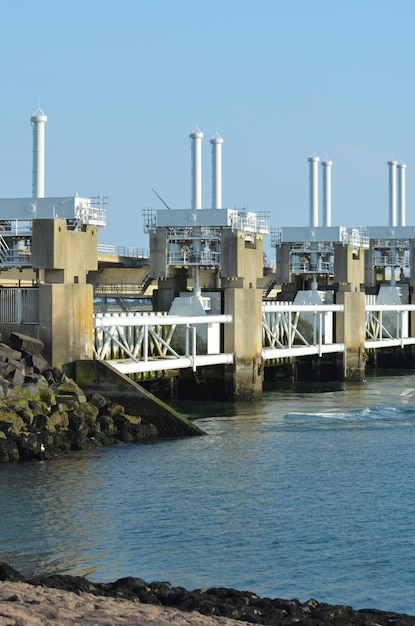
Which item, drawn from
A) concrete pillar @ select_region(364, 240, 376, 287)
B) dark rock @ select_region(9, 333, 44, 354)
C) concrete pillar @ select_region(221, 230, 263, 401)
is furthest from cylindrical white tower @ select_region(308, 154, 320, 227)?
dark rock @ select_region(9, 333, 44, 354)

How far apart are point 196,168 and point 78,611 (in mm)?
38632

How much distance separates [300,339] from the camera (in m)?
59.9

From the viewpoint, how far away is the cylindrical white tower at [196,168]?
5119cm

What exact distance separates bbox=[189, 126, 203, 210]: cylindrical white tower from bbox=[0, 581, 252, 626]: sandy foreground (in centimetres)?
3689

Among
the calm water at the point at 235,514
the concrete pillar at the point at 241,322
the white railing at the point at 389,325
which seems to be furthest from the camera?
the white railing at the point at 389,325

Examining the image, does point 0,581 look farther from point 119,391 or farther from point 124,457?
point 119,391

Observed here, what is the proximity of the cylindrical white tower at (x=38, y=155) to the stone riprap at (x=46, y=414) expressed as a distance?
693 cm

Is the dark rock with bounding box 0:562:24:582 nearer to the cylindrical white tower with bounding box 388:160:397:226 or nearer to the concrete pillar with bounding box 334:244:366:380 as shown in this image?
the concrete pillar with bounding box 334:244:366:380

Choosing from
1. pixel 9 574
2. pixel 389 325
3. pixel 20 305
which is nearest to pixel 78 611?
pixel 9 574

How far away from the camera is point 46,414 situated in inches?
1240

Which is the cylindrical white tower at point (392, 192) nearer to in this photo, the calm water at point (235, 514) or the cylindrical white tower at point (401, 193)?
the cylindrical white tower at point (401, 193)

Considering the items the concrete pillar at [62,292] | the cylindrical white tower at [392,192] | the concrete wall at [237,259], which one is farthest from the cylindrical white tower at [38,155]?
the cylindrical white tower at [392,192]

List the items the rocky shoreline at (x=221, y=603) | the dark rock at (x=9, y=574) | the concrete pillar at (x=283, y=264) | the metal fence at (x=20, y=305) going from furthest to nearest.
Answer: the concrete pillar at (x=283, y=264)
the metal fence at (x=20, y=305)
the dark rock at (x=9, y=574)
the rocky shoreline at (x=221, y=603)

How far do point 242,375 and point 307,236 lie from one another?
17.5 m
